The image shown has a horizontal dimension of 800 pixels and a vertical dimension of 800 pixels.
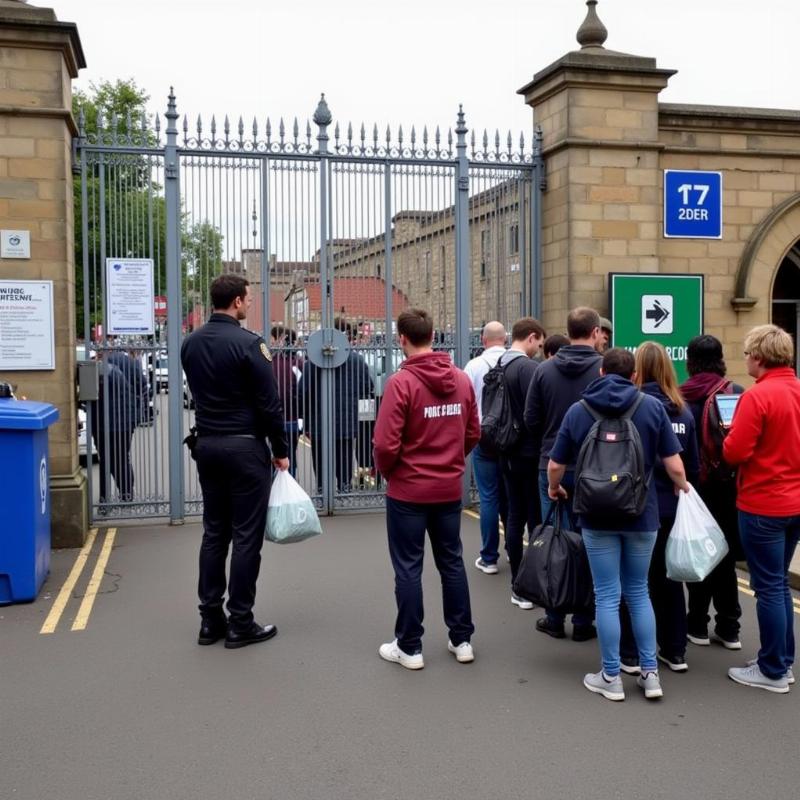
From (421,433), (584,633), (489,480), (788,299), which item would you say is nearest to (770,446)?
(584,633)

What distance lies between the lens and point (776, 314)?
1204cm

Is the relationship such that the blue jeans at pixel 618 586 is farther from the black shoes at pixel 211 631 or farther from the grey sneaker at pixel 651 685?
the black shoes at pixel 211 631

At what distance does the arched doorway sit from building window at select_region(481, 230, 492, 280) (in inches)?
170

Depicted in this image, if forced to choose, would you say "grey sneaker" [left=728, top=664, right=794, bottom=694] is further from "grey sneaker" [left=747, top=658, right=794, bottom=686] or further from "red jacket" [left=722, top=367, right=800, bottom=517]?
"red jacket" [left=722, top=367, right=800, bottom=517]

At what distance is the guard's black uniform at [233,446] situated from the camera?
5.26 m

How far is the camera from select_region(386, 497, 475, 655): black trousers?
4961 millimetres

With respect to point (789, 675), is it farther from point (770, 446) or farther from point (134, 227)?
point (134, 227)

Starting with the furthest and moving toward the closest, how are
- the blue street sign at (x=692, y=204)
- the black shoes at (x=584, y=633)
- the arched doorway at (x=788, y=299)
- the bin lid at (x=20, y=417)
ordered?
the arched doorway at (x=788, y=299)
the blue street sign at (x=692, y=204)
the bin lid at (x=20, y=417)
the black shoes at (x=584, y=633)

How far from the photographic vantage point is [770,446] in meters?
4.62

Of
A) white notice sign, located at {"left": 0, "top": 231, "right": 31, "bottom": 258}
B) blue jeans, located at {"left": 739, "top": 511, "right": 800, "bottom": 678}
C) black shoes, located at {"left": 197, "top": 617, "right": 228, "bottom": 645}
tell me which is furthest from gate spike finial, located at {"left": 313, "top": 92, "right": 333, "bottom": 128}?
blue jeans, located at {"left": 739, "top": 511, "right": 800, "bottom": 678}

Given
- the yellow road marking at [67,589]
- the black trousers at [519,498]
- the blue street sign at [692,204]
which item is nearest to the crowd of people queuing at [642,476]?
the black trousers at [519,498]

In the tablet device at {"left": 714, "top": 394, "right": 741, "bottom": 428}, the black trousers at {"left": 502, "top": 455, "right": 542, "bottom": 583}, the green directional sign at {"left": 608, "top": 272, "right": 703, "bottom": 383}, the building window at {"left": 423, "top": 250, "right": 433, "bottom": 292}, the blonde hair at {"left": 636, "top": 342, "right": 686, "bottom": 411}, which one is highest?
the building window at {"left": 423, "top": 250, "right": 433, "bottom": 292}

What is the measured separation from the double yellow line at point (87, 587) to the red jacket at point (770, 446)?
405 cm

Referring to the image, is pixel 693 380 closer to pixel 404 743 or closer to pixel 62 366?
pixel 404 743
